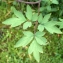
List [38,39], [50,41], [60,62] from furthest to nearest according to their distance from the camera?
[50,41], [60,62], [38,39]

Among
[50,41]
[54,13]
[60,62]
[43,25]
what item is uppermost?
[43,25]

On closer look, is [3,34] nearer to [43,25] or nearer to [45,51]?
[45,51]

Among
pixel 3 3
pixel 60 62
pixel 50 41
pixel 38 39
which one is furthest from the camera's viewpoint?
pixel 3 3

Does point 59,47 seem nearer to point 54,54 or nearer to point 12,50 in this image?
point 54,54

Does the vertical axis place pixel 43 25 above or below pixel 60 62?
above

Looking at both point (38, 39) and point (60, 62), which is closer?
point (38, 39)

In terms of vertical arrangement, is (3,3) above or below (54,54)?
above

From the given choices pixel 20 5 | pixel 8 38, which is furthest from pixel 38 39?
pixel 20 5

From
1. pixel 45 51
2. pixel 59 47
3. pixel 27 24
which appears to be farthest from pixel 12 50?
pixel 27 24

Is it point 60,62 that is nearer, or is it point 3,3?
point 60,62
